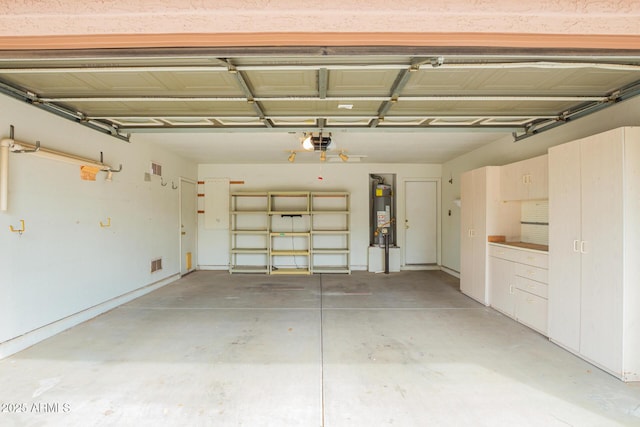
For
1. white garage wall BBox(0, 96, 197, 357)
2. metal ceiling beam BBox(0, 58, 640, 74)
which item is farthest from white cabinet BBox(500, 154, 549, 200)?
white garage wall BBox(0, 96, 197, 357)

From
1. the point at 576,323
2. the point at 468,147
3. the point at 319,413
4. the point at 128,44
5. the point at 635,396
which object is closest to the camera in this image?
the point at 128,44

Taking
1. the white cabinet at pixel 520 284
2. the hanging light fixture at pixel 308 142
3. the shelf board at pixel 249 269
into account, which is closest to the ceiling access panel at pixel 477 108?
the hanging light fixture at pixel 308 142

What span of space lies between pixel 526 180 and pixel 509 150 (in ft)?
3.13

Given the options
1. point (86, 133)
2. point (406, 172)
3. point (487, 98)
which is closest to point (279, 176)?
point (406, 172)

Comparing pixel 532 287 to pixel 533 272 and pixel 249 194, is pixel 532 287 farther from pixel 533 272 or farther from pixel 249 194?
pixel 249 194

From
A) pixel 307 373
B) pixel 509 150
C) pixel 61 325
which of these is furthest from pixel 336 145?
pixel 61 325

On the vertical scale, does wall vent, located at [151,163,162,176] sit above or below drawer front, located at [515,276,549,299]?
above

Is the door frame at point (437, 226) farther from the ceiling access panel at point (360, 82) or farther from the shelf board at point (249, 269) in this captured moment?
the ceiling access panel at point (360, 82)

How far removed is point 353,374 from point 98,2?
2632 mm

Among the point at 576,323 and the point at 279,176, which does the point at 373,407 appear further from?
the point at 279,176

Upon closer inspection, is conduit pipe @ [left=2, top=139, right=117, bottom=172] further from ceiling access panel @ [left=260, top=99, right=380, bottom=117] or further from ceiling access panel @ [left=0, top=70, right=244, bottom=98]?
ceiling access panel @ [left=260, top=99, right=380, bottom=117]

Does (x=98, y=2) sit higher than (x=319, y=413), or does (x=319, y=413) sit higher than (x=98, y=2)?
(x=98, y=2)

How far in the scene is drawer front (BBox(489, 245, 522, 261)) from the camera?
344 centimetres

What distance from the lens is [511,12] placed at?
1022 mm
